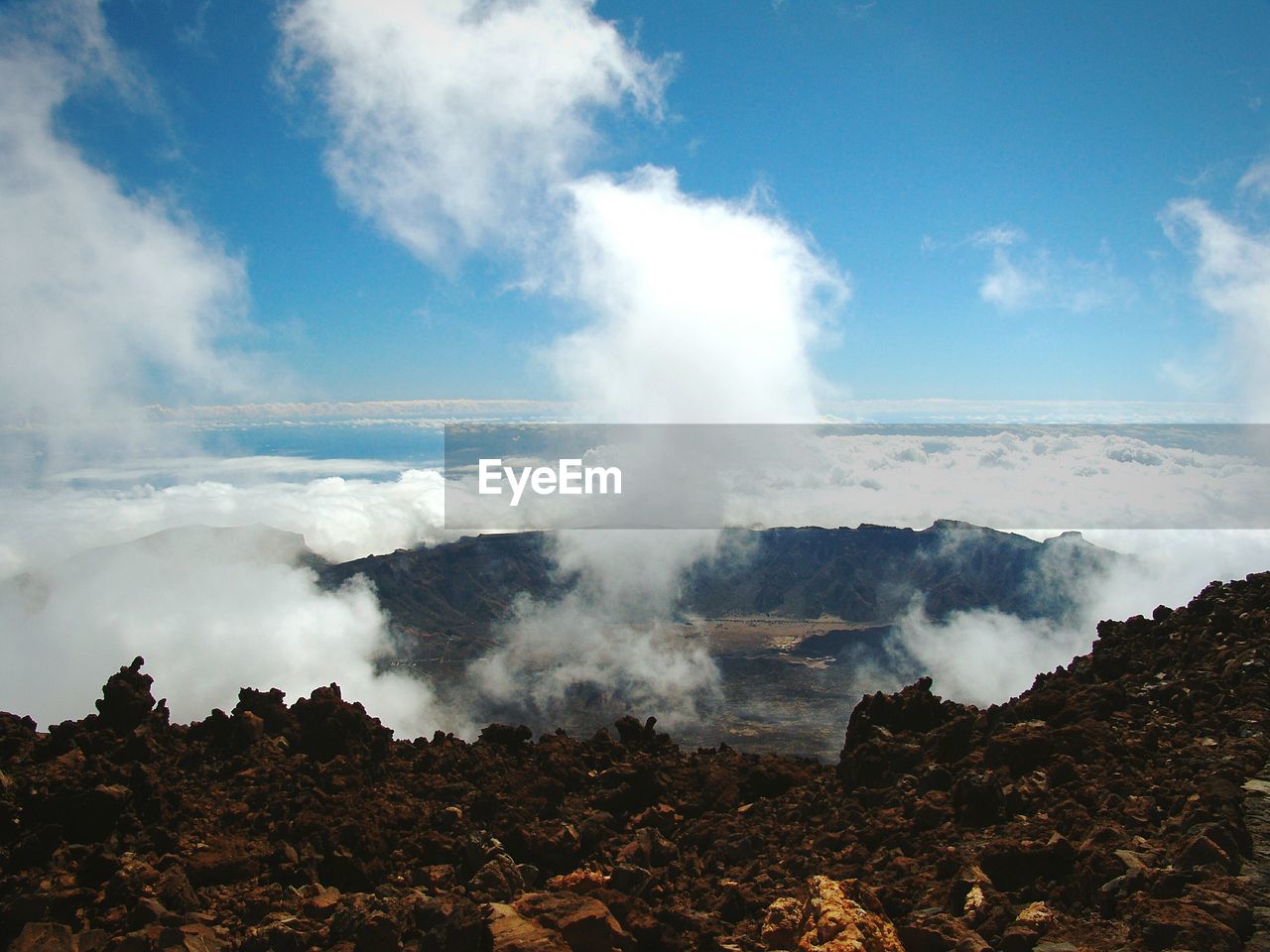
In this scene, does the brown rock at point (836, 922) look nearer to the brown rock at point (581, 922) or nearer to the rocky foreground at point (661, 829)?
the rocky foreground at point (661, 829)

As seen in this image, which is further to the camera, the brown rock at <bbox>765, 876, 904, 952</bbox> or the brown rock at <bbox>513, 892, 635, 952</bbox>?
the brown rock at <bbox>513, 892, 635, 952</bbox>

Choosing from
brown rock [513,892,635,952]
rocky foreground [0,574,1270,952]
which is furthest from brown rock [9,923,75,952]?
brown rock [513,892,635,952]

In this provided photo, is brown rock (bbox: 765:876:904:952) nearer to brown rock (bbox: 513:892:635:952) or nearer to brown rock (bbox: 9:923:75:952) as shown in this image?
brown rock (bbox: 513:892:635:952)

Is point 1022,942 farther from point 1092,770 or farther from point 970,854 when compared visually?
point 1092,770

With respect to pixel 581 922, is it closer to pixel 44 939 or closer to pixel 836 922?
pixel 836 922

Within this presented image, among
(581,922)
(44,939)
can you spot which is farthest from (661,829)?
(44,939)

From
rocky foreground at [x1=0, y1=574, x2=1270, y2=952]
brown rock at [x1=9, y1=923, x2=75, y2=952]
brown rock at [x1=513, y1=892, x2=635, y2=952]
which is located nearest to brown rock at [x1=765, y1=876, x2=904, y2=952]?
rocky foreground at [x1=0, y1=574, x2=1270, y2=952]

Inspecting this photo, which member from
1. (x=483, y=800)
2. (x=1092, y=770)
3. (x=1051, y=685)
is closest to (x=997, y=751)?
(x=1092, y=770)

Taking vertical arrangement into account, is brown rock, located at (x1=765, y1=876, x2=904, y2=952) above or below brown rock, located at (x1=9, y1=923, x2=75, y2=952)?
above
